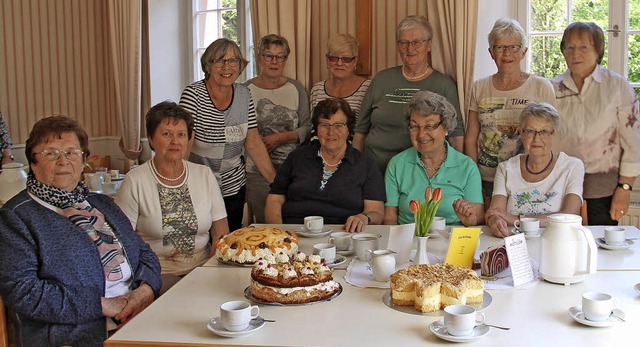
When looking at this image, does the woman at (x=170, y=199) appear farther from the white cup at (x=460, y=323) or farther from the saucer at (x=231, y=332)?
the white cup at (x=460, y=323)

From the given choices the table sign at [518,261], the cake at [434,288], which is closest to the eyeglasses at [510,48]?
the table sign at [518,261]

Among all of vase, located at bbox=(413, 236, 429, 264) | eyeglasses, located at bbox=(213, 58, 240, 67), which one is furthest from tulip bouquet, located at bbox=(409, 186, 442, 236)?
eyeglasses, located at bbox=(213, 58, 240, 67)

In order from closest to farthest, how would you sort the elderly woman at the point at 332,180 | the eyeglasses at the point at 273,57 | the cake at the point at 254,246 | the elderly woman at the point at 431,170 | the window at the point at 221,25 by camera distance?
the cake at the point at 254,246, the elderly woman at the point at 431,170, the elderly woman at the point at 332,180, the eyeglasses at the point at 273,57, the window at the point at 221,25

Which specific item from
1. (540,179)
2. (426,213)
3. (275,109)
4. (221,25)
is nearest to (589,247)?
(426,213)

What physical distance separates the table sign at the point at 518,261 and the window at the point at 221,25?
133 inches

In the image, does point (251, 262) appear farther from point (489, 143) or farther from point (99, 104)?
point (99, 104)

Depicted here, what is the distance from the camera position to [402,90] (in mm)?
3797

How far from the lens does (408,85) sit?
380 cm

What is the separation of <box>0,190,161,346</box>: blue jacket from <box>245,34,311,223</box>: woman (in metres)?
1.94

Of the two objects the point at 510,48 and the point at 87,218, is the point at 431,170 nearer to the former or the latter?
the point at 510,48

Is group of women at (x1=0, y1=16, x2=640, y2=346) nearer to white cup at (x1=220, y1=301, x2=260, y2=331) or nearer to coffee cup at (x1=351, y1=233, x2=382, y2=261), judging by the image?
coffee cup at (x1=351, y1=233, x2=382, y2=261)

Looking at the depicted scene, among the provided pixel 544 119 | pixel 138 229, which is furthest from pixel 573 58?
pixel 138 229

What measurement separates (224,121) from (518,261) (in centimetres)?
192

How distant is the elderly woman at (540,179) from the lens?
10.1 ft
